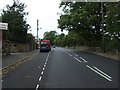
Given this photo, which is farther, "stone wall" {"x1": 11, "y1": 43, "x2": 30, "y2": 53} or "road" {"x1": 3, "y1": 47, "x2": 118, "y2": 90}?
"stone wall" {"x1": 11, "y1": 43, "x2": 30, "y2": 53}

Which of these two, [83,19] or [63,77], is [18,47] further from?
[63,77]

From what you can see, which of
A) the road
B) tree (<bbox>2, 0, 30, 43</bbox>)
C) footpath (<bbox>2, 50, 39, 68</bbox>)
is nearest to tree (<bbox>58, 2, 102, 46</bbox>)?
tree (<bbox>2, 0, 30, 43</bbox>)

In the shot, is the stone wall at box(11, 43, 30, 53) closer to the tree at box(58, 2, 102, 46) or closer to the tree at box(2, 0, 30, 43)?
the tree at box(2, 0, 30, 43)

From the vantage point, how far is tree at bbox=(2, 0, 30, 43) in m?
41.0

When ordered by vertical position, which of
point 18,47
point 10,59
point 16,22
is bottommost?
point 10,59

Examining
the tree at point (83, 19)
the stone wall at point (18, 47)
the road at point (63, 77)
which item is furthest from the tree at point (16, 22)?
the road at point (63, 77)

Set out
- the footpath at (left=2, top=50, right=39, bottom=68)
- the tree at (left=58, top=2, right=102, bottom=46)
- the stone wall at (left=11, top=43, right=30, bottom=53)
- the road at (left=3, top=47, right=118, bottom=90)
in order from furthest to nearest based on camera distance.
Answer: the stone wall at (left=11, top=43, right=30, bottom=53) < the tree at (left=58, top=2, right=102, bottom=46) < the footpath at (left=2, top=50, right=39, bottom=68) < the road at (left=3, top=47, right=118, bottom=90)

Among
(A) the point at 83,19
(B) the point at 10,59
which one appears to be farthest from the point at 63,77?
(A) the point at 83,19

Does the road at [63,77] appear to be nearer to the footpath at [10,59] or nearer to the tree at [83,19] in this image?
the footpath at [10,59]

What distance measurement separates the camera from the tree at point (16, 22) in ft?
134

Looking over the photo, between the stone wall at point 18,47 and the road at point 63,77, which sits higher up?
the stone wall at point 18,47

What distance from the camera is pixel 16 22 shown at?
4188cm

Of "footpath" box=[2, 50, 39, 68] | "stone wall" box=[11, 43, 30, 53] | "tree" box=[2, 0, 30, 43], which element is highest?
"tree" box=[2, 0, 30, 43]

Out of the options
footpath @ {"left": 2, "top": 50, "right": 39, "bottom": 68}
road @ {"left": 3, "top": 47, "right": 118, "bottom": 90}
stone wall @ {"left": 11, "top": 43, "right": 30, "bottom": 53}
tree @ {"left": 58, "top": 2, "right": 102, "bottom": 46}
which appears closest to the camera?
road @ {"left": 3, "top": 47, "right": 118, "bottom": 90}
